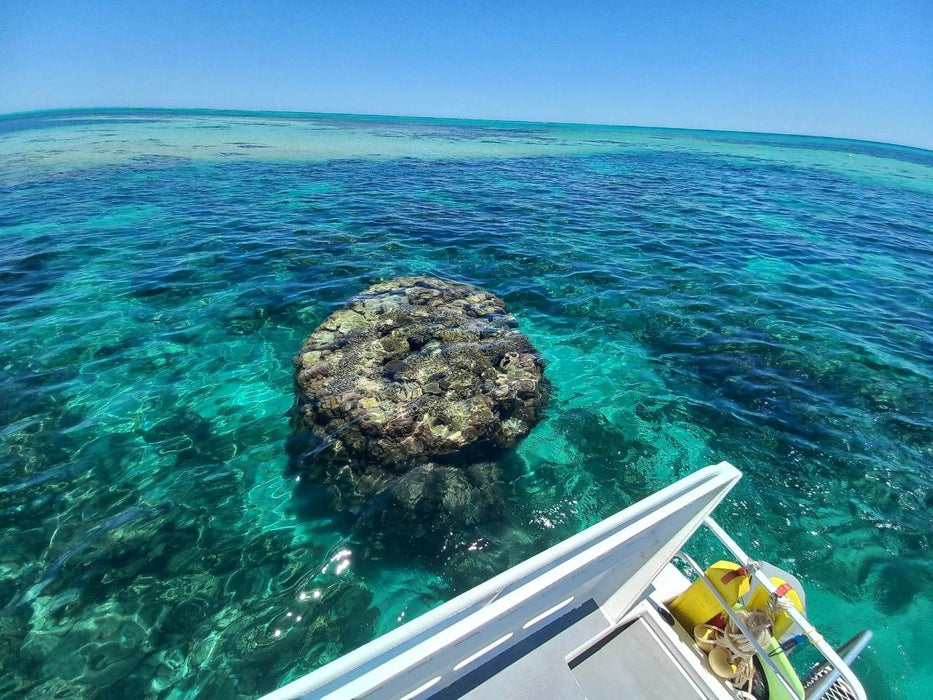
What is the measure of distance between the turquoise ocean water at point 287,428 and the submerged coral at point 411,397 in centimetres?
62

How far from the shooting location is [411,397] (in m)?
6.93

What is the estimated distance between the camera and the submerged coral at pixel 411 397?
20.7 feet

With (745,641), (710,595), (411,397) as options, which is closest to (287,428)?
(411,397)

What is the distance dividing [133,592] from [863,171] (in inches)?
2843

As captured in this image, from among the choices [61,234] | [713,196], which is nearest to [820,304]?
[713,196]

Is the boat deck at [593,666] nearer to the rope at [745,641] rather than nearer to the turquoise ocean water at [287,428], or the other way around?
the rope at [745,641]

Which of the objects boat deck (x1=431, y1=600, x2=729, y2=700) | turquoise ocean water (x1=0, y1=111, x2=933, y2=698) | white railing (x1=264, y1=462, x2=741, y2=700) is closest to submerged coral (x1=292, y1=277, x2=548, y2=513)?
turquoise ocean water (x1=0, y1=111, x2=933, y2=698)

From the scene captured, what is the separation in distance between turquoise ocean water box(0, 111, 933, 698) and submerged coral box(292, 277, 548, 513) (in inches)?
24.4

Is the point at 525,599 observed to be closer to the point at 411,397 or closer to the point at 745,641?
the point at 745,641

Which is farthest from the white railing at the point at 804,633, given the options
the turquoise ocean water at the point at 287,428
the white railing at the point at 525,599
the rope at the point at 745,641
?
the turquoise ocean water at the point at 287,428

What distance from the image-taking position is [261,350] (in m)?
9.34

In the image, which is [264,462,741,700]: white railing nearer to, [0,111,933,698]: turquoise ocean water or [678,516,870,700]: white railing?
[678,516,870,700]: white railing

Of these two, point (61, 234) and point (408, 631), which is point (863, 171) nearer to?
point (408, 631)

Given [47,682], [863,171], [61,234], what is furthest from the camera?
[863,171]
